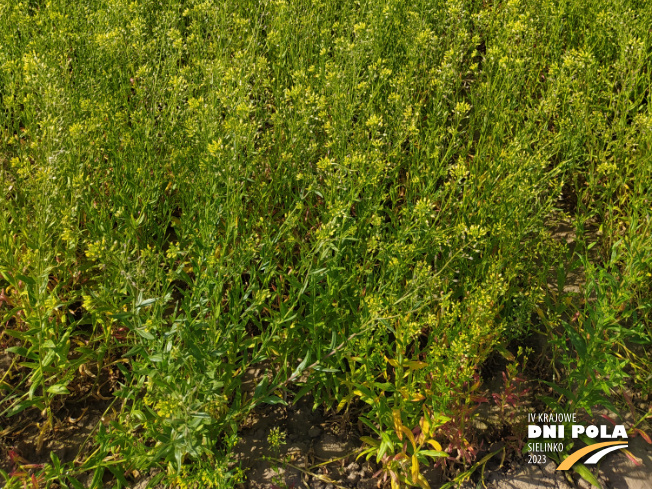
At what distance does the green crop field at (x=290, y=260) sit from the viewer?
7.64ft

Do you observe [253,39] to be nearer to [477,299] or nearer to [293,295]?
[293,295]

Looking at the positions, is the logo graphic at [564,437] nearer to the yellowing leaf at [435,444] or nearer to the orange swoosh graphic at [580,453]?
the orange swoosh graphic at [580,453]

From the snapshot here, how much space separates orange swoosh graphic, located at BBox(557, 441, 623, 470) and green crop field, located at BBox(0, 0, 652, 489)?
0.76ft

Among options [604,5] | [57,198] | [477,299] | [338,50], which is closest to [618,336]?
[477,299]

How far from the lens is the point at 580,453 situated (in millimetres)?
2680

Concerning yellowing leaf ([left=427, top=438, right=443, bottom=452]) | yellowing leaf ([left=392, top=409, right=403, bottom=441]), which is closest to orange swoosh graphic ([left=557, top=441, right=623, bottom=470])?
yellowing leaf ([left=427, top=438, right=443, bottom=452])

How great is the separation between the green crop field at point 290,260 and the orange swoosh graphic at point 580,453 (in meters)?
0.23

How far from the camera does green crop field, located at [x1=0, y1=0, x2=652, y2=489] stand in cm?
233

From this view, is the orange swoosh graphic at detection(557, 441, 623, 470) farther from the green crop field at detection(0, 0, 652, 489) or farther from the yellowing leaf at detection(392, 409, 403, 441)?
the yellowing leaf at detection(392, 409, 403, 441)

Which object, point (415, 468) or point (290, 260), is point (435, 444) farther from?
point (290, 260)

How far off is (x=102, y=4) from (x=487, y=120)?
9.48 ft

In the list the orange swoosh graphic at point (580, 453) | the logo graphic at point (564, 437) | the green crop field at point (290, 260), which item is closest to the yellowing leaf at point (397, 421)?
the green crop field at point (290, 260)

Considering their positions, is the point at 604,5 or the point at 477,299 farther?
the point at 604,5

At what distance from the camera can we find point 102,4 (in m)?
3.80
